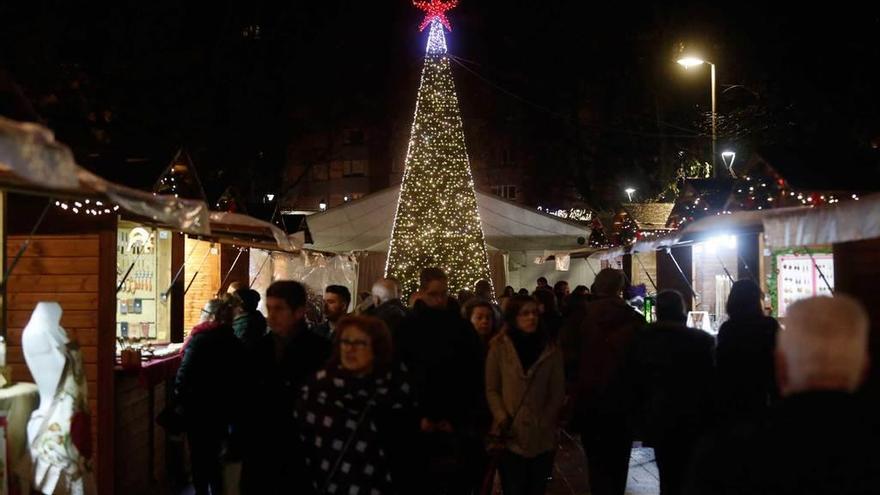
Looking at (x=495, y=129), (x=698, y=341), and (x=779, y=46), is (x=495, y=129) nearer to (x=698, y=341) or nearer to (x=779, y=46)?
(x=779, y=46)

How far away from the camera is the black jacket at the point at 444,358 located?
6082 mm

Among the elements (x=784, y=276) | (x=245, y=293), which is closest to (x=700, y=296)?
→ (x=784, y=276)

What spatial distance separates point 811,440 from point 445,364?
4046 millimetres

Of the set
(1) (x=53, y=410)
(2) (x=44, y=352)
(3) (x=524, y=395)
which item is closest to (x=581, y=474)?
(3) (x=524, y=395)

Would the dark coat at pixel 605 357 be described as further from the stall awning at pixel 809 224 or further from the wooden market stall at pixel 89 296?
the wooden market stall at pixel 89 296

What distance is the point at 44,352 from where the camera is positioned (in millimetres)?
6312

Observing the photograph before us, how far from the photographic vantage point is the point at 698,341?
5.74 metres

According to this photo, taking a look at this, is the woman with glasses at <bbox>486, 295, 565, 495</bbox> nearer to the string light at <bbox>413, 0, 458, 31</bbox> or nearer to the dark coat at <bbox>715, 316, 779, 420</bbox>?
the dark coat at <bbox>715, 316, 779, 420</bbox>

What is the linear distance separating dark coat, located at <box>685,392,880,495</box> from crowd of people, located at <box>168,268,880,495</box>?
1.34 metres

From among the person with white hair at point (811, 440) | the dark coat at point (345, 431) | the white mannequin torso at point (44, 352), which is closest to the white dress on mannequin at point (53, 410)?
the white mannequin torso at point (44, 352)

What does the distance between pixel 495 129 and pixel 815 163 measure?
27.3 metres

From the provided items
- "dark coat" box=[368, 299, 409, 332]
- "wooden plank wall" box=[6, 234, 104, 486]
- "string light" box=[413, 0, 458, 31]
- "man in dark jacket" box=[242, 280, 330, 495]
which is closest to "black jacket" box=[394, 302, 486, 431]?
"man in dark jacket" box=[242, 280, 330, 495]

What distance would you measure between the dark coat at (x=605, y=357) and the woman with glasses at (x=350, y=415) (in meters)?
2.53

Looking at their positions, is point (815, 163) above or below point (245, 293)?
above
